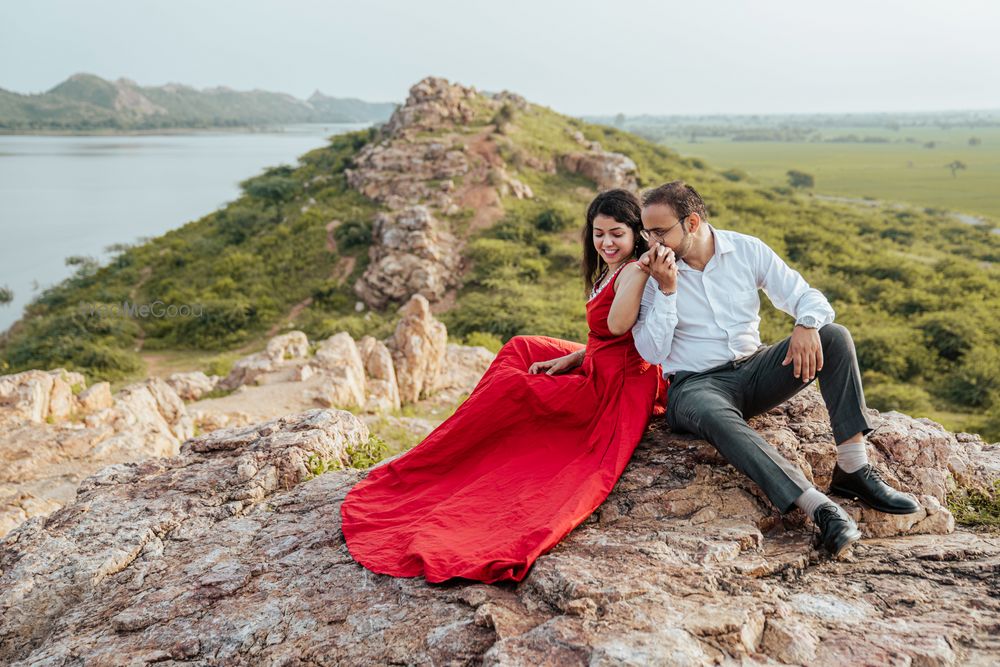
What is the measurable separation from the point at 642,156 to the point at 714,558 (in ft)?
116

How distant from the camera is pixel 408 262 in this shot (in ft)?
64.7

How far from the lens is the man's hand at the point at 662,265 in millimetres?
3080

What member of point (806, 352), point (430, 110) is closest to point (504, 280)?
point (430, 110)

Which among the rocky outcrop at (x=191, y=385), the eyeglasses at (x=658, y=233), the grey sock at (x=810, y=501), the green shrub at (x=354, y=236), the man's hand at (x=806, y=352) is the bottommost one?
the rocky outcrop at (x=191, y=385)

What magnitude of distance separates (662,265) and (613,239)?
17.9 inches

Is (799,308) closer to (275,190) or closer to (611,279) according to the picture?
(611,279)

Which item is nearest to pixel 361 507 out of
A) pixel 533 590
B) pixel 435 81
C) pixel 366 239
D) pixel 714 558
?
pixel 533 590

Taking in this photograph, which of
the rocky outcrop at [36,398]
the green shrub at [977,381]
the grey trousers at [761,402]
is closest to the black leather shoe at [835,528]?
the grey trousers at [761,402]

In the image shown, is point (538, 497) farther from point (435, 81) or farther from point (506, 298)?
point (435, 81)

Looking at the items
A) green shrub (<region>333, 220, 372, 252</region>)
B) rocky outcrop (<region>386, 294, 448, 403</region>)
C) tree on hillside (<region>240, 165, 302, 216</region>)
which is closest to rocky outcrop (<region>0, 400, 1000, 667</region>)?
rocky outcrop (<region>386, 294, 448, 403</region>)

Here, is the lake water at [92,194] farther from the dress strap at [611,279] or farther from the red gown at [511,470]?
the dress strap at [611,279]

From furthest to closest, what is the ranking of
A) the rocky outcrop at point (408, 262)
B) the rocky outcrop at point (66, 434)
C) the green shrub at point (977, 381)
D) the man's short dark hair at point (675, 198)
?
the rocky outcrop at point (408, 262), the green shrub at point (977, 381), the rocky outcrop at point (66, 434), the man's short dark hair at point (675, 198)

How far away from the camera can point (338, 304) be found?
20.1m

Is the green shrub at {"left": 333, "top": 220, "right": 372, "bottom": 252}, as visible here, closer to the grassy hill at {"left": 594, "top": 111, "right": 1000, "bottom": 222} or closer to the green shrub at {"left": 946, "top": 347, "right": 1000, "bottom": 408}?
the green shrub at {"left": 946, "top": 347, "right": 1000, "bottom": 408}
